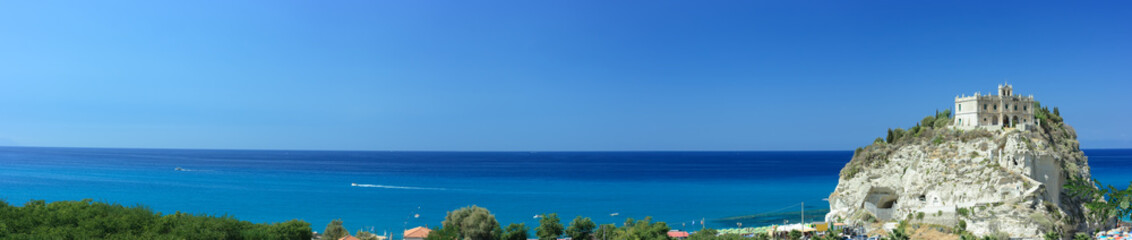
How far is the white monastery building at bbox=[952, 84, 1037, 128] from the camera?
45.7 metres

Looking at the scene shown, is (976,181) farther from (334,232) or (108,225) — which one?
(108,225)

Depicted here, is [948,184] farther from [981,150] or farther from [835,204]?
[835,204]

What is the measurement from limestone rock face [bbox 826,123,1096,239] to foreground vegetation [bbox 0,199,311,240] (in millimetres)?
42830

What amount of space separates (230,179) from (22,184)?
29.0m

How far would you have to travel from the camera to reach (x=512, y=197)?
83625 mm

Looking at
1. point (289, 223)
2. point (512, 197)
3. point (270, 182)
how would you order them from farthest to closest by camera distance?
1. point (270, 182)
2. point (512, 197)
3. point (289, 223)

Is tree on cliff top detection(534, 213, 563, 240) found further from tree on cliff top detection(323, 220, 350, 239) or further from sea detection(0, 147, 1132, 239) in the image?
sea detection(0, 147, 1132, 239)

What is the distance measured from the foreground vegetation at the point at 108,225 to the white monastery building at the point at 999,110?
47.7 meters

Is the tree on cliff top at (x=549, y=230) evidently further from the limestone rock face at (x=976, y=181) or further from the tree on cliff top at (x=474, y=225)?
the limestone rock face at (x=976, y=181)

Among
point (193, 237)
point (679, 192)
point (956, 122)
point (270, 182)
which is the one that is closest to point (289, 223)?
point (193, 237)

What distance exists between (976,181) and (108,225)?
165ft

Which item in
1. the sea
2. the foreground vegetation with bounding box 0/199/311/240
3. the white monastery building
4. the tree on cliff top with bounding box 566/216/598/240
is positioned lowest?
the sea

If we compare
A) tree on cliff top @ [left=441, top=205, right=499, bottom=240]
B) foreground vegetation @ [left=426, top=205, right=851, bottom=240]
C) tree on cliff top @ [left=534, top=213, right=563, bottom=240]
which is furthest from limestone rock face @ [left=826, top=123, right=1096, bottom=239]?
tree on cliff top @ [left=441, top=205, right=499, bottom=240]

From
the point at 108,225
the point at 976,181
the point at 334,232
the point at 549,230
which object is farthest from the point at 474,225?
the point at 976,181
